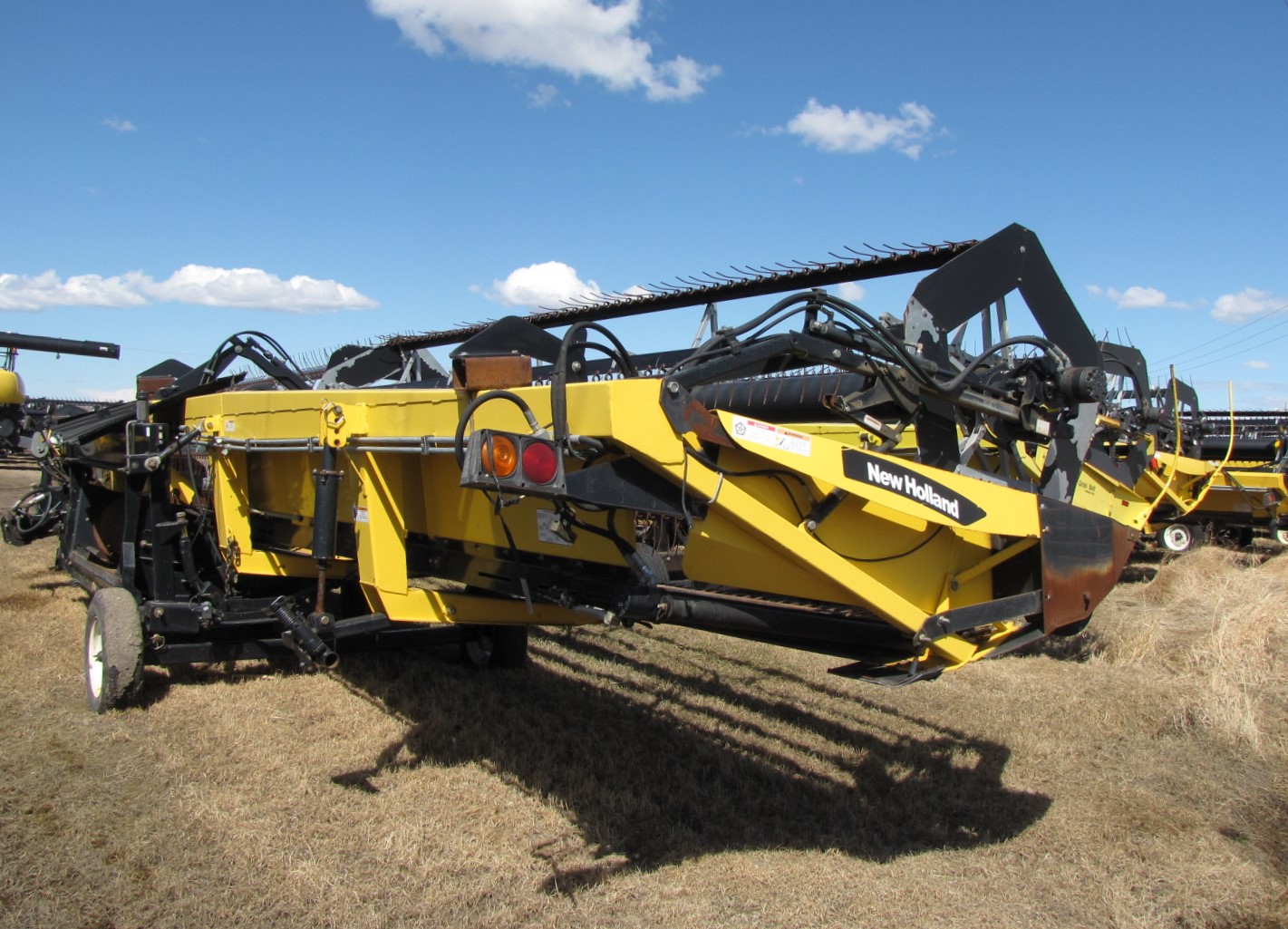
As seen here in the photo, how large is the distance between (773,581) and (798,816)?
4.46 ft

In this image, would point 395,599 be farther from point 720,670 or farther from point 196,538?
point 720,670

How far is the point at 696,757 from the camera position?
15.6 feet

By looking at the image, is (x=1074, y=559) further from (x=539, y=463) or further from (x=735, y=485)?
(x=539, y=463)

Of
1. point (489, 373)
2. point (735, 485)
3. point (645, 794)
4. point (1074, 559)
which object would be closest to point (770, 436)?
point (735, 485)

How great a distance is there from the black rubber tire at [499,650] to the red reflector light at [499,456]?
3530mm

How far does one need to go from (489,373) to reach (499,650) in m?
3.21

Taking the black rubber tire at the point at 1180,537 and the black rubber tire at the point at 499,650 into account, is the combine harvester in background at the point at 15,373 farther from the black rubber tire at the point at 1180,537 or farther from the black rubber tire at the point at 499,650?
the black rubber tire at the point at 1180,537

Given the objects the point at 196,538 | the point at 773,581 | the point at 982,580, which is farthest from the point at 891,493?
the point at 196,538

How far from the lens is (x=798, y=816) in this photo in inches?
163

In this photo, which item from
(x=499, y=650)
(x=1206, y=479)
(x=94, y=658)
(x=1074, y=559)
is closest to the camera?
(x=1074, y=559)

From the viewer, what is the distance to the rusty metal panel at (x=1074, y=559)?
3432 mm

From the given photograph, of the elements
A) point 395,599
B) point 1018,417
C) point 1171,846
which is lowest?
point 1171,846

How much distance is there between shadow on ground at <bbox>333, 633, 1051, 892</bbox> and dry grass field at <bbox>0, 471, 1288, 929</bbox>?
0.02 m

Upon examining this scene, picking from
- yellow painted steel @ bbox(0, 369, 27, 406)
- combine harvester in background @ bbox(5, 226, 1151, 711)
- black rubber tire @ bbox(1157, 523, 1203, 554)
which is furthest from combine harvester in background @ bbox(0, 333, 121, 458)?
black rubber tire @ bbox(1157, 523, 1203, 554)
